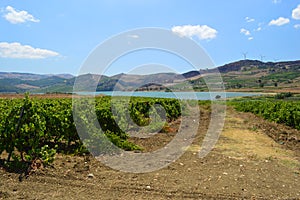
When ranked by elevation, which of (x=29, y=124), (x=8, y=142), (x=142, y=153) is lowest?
(x=142, y=153)

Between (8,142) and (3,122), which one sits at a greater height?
(3,122)

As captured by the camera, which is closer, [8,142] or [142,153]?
[8,142]

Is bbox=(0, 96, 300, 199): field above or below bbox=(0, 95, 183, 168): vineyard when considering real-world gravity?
below

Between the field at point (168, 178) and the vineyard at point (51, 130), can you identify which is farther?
the vineyard at point (51, 130)

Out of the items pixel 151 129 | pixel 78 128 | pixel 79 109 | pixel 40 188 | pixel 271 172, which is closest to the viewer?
pixel 40 188

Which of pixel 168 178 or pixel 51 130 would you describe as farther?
pixel 51 130

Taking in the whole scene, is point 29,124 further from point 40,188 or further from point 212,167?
point 212,167

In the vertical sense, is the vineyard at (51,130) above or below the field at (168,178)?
above

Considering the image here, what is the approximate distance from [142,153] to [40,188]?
447 centimetres

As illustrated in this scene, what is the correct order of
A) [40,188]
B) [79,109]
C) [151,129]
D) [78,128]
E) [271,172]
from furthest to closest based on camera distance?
1. [151,129]
2. [79,109]
3. [78,128]
4. [271,172]
5. [40,188]

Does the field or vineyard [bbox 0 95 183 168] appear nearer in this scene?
the field

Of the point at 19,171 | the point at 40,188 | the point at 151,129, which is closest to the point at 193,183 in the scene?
the point at 40,188

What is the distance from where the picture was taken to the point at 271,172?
7.78 meters

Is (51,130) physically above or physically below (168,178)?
above
